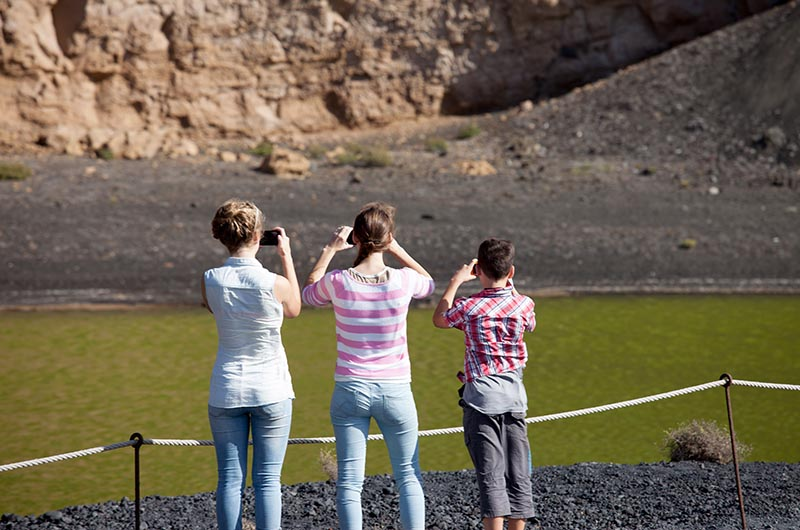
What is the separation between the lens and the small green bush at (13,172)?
21.6m

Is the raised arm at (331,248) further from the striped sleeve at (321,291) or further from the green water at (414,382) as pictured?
the green water at (414,382)

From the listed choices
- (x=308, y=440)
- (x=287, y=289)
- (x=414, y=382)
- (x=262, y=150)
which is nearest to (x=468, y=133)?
(x=262, y=150)

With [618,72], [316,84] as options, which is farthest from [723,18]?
[316,84]

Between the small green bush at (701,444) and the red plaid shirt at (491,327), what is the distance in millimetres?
3419

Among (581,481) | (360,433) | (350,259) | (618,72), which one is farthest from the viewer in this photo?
(618,72)

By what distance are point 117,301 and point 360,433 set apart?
13.0 meters

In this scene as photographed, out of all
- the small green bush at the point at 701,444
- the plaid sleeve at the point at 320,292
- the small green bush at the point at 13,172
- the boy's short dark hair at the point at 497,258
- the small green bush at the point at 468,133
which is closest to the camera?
the plaid sleeve at the point at 320,292

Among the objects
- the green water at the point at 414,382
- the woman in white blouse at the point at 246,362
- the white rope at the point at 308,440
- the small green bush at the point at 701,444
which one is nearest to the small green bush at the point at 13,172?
the green water at the point at 414,382

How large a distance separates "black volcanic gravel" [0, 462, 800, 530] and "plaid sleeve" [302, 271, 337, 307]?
202 centimetres

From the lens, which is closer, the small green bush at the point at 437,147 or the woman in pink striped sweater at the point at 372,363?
the woman in pink striped sweater at the point at 372,363

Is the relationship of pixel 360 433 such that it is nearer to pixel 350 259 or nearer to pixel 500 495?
pixel 500 495

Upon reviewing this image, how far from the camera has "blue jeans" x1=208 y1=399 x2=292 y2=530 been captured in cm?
451

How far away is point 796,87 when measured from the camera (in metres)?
24.4

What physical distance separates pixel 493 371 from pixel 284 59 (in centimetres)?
2419
